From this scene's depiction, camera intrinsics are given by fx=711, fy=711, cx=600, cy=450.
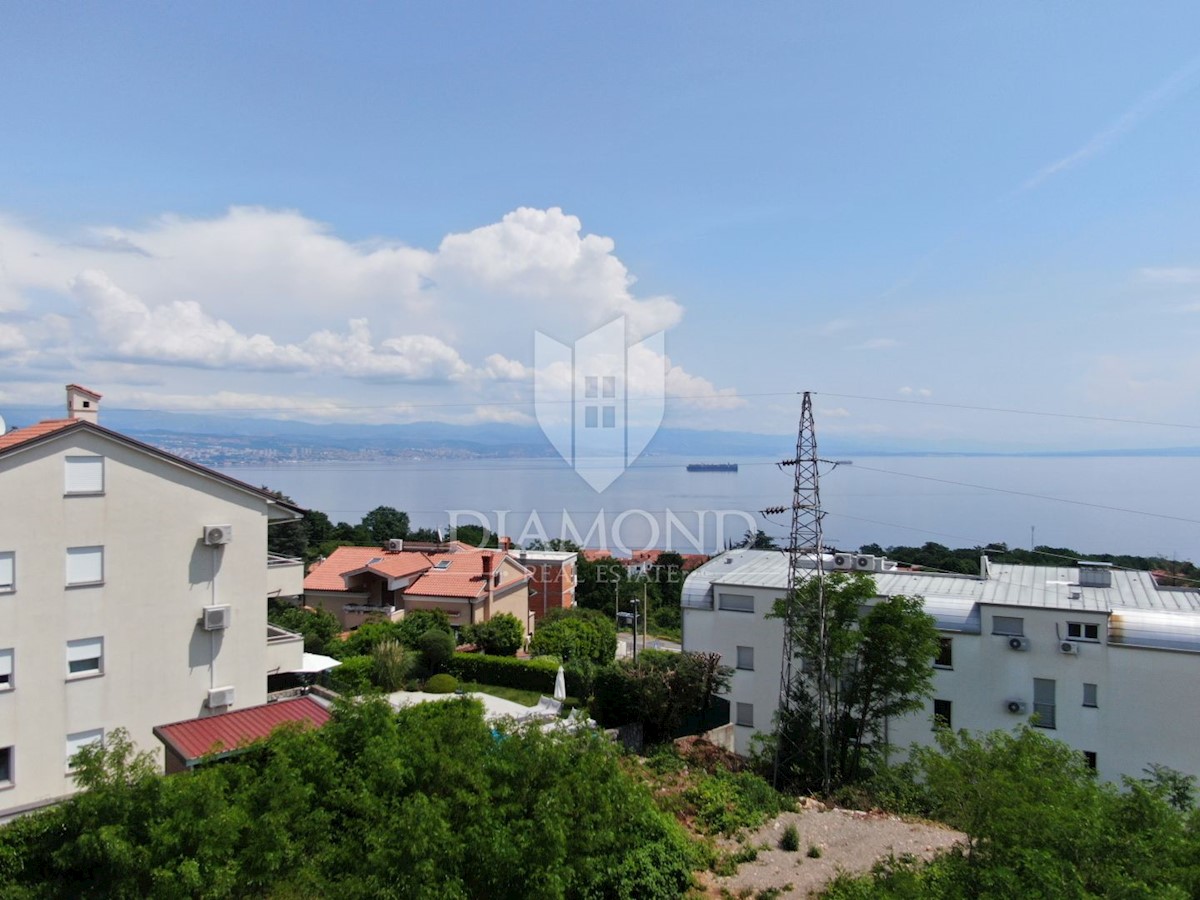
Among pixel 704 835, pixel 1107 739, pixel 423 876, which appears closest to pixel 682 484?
pixel 1107 739

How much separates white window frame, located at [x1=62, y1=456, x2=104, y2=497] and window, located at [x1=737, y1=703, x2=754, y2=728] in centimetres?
1497

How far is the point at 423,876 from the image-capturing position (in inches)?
212

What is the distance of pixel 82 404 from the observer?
12344 millimetres

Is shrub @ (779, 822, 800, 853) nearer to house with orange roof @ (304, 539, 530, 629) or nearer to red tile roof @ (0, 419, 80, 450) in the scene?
red tile roof @ (0, 419, 80, 450)

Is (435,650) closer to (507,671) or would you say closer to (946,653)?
(507,671)

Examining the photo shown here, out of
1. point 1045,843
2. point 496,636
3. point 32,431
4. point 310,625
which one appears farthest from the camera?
point 496,636

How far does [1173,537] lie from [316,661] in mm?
77750

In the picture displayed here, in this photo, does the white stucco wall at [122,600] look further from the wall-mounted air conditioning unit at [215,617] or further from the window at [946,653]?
the window at [946,653]

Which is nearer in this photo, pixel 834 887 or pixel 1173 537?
pixel 834 887

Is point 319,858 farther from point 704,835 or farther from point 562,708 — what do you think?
point 562,708

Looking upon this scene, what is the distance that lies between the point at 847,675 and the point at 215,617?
12295 millimetres

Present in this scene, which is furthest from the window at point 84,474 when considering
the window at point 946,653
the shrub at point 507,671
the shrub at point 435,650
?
the window at point 946,653

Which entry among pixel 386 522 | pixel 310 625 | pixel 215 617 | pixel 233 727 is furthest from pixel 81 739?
pixel 386 522

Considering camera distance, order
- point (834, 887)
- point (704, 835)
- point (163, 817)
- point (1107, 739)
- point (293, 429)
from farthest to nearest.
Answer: point (293, 429), point (1107, 739), point (704, 835), point (834, 887), point (163, 817)
